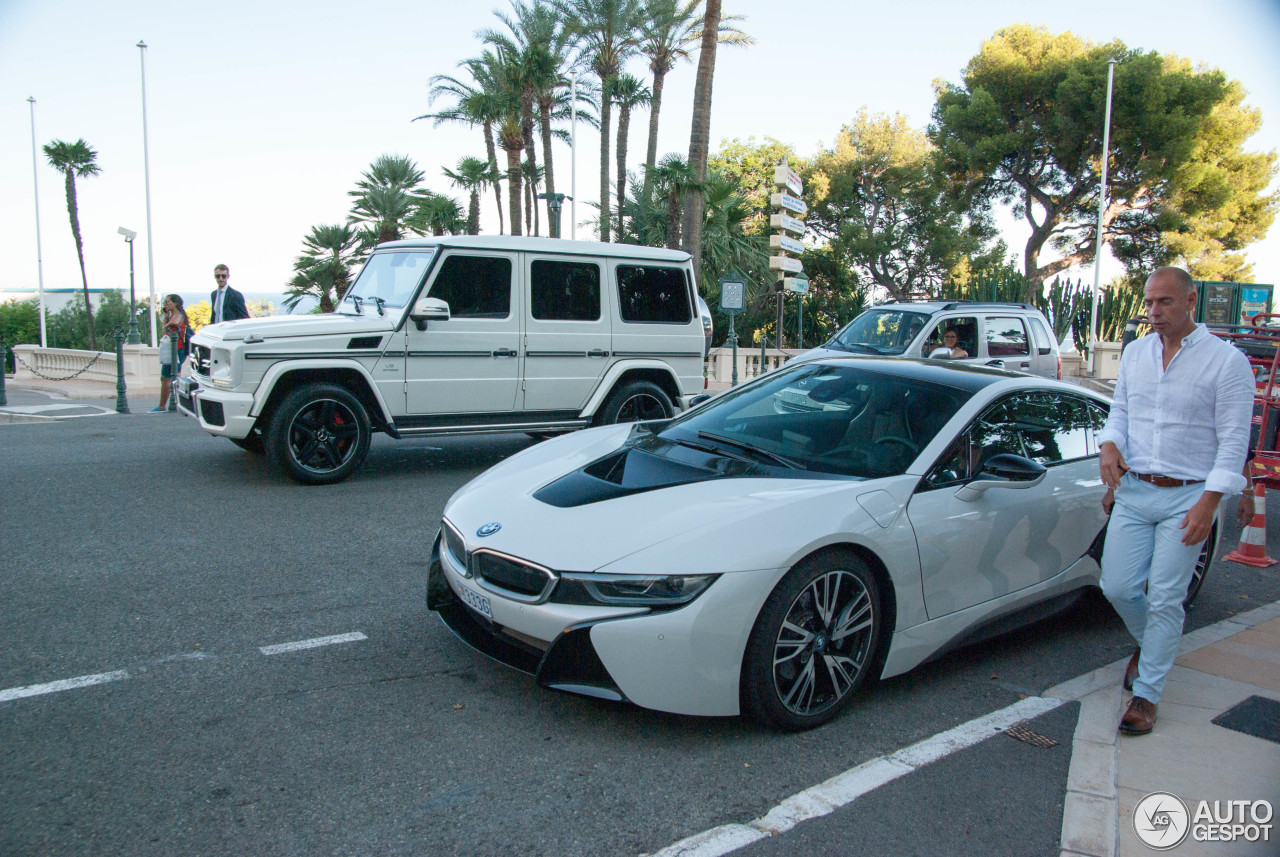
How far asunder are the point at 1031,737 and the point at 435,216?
32.5 m

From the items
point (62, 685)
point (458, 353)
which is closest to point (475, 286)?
point (458, 353)

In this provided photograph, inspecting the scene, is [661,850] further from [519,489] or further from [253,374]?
[253,374]

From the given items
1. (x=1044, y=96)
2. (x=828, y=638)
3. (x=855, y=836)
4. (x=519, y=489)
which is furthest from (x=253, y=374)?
(x=1044, y=96)

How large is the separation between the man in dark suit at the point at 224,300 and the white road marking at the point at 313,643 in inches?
342

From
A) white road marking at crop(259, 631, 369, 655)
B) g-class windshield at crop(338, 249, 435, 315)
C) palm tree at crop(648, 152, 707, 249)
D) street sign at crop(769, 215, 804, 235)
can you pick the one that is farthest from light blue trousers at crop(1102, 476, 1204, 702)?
palm tree at crop(648, 152, 707, 249)

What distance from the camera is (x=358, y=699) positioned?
142 inches

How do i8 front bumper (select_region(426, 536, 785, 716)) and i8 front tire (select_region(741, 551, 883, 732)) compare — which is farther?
i8 front tire (select_region(741, 551, 883, 732))

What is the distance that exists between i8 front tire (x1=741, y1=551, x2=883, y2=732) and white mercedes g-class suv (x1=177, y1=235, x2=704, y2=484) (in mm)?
5155

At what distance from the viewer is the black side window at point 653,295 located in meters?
9.15

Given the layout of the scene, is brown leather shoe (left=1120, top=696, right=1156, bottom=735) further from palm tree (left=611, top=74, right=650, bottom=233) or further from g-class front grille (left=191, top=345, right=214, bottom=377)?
palm tree (left=611, top=74, right=650, bottom=233)

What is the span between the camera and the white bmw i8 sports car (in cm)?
315

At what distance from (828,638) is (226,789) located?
2.10 meters

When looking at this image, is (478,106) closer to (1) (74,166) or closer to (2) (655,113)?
(2) (655,113)

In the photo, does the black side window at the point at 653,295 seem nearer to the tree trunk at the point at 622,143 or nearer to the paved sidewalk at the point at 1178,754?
the paved sidewalk at the point at 1178,754
